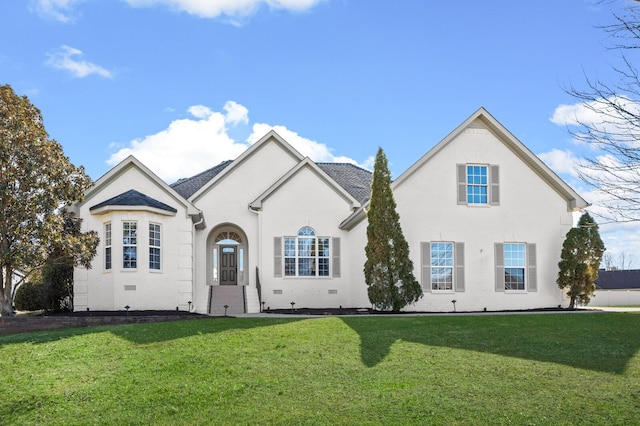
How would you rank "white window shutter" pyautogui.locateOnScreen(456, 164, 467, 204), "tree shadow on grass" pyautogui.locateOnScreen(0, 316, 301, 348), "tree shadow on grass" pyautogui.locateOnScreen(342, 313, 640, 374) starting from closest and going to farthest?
"tree shadow on grass" pyautogui.locateOnScreen(342, 313, 640, 374), "tree shadow on grass" pyautogui.locateOnScreen(0, 316, 301, 348), "white window shutter" pyautogui.locateOnScreen(456, 164, 467, 204)

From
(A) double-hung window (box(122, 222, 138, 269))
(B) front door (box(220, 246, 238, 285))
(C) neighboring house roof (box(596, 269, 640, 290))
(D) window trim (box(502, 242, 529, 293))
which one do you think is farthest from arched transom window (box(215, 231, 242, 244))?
(C) neighboring house roof (box(596, 269, 640, 290))

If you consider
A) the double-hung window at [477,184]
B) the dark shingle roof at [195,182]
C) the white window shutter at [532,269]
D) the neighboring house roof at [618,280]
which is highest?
the dark shingle roof at [195,182]

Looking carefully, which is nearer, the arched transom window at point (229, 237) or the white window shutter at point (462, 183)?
the white window shutter at point (462, 183)

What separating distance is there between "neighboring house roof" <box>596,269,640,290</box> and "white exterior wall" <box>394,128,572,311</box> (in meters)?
30.8

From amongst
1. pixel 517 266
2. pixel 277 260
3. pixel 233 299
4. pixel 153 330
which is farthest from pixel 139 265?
pixel 517 266

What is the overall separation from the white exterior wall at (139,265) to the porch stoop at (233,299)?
1.78 m

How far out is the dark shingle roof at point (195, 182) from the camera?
28366 mm

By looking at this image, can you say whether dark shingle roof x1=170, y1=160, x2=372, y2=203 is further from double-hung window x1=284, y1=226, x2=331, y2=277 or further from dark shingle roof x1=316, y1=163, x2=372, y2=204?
double-hung window x1=284, y1=226, x2=331, y2=277

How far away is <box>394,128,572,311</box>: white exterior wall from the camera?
77.5 ft

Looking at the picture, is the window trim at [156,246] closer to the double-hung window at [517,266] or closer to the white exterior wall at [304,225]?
the white exterior wall at [304,225]

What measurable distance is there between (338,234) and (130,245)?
834 centimetres

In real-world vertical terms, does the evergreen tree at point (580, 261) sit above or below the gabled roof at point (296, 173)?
below

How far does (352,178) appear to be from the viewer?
1235 inches

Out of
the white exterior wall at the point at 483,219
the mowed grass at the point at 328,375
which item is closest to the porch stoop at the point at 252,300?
the white exterior wall at the point at 483,219
